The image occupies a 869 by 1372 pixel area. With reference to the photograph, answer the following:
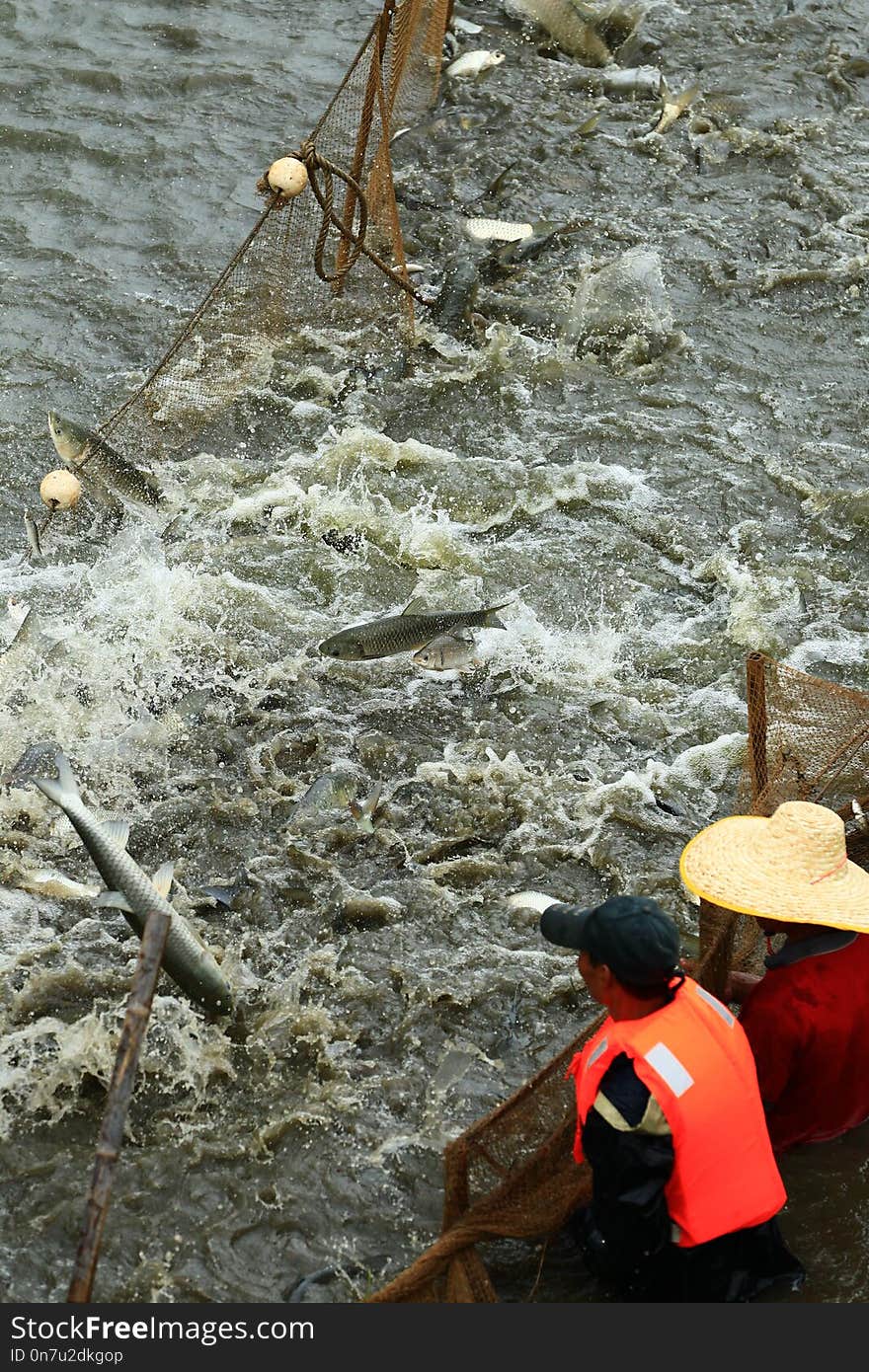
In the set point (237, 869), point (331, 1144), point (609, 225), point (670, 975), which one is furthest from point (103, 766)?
point (609, 225)

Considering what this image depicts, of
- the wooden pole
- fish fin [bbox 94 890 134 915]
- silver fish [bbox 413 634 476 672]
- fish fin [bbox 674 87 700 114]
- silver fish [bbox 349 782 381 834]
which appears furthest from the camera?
fish fin [bbox 674 87 700 114]

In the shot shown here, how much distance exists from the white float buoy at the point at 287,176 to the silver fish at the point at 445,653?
2.14 metres

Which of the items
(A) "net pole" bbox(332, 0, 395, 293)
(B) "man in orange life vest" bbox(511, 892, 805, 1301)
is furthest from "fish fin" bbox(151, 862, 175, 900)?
(A) "net pole" bbox(332, 0, 395, 293)

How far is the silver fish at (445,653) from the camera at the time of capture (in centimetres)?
536

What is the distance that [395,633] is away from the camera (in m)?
5.38

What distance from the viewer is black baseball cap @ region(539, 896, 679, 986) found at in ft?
9.21

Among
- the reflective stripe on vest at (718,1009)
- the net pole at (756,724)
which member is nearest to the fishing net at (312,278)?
the net pole at (756,724)

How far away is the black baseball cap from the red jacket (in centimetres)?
56

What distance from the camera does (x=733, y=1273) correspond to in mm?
3111

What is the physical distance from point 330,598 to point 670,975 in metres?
3.62

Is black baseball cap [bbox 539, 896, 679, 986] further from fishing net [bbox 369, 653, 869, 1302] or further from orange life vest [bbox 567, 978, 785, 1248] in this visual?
fishing net [bbox 369, 653, 869, 1302]

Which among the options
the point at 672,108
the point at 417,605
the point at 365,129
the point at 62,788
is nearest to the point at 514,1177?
the point at 62,788

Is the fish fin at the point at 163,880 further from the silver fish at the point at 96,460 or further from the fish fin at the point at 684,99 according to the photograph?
→ the fish fin at the point at 684,99

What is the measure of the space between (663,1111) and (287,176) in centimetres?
447
